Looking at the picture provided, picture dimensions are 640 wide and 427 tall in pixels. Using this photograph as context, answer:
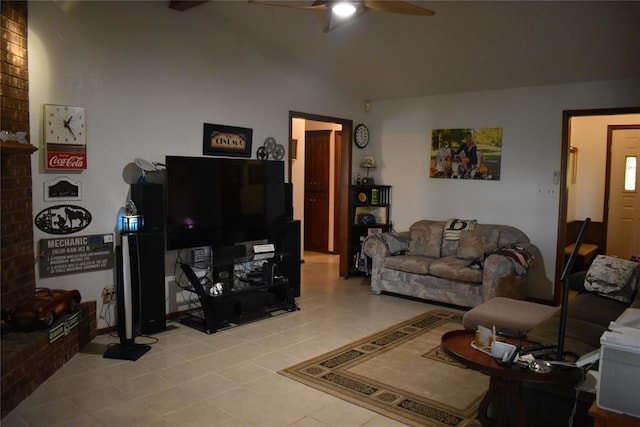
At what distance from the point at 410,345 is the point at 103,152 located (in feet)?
10.1

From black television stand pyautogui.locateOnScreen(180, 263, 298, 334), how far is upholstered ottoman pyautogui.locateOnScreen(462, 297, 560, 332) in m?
1.99

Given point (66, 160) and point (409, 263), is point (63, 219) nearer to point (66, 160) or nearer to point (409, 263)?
point (66, 160)

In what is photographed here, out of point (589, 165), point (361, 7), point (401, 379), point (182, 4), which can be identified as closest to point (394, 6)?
point (361, 7)

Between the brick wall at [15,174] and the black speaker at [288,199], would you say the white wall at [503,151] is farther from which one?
the brick wall at [15,174]

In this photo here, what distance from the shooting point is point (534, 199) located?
5.52m

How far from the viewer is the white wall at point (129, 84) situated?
3.79 metres

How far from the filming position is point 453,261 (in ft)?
17.6

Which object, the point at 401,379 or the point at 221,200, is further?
the point at 221,200

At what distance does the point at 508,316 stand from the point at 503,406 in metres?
1.24

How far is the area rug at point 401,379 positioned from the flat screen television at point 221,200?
1.61 m

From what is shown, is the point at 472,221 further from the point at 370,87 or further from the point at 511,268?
the point at 370,87

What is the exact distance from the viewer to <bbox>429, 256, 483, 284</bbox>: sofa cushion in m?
5.00

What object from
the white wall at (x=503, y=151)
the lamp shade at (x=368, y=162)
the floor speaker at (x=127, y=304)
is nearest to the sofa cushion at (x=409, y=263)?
the white wall at (x=503, y=151)

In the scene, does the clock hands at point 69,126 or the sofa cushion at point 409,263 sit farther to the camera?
the sofa cushion at point 409,263
